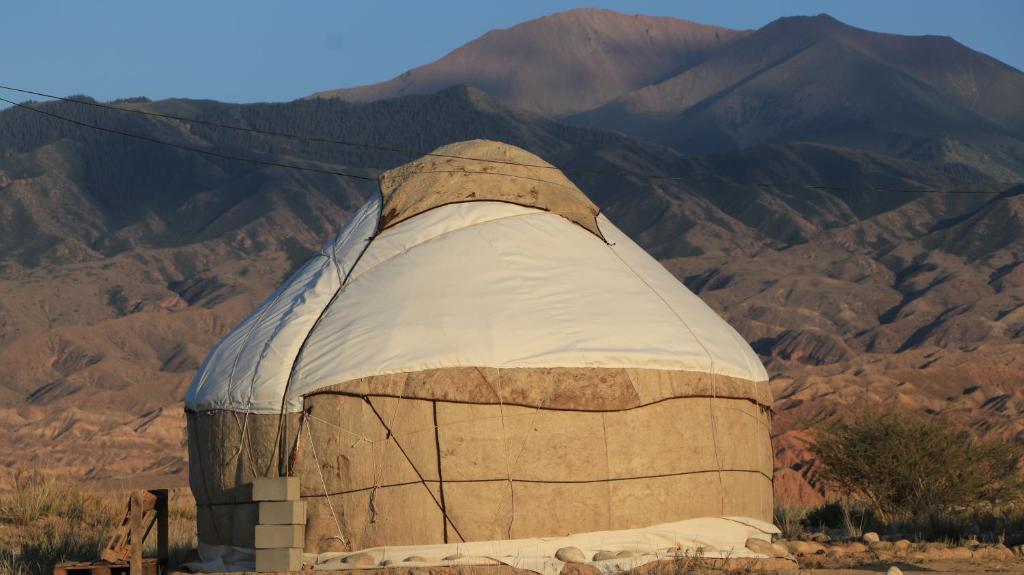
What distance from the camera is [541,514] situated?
9297 millimetres

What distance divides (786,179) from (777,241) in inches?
655

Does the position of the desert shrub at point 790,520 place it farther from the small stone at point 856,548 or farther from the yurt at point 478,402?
the yurt at point 478,402

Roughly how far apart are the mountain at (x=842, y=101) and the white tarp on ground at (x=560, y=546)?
10767 cm

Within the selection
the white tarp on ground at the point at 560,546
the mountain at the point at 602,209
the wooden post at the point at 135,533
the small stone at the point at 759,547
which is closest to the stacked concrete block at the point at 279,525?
the white tarp on ground at the point at 560,546

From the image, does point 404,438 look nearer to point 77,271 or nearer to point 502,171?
point 502,171

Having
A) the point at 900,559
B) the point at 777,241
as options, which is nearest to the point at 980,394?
the point at 900,559

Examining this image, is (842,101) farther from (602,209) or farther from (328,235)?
(328,235)

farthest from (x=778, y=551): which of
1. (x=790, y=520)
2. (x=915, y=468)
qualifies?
(x=915, y=468)

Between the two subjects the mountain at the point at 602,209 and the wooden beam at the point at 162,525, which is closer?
the wooden beam at the point at 162,525

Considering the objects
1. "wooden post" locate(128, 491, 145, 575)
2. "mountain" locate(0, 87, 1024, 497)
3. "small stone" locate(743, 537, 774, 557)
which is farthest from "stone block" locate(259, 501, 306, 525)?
"mountain" locate(0, 87, 1024, 497)

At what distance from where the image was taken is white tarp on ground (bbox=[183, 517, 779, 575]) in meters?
9.06

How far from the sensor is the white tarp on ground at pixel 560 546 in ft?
29.7

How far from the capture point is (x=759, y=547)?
9953 mm

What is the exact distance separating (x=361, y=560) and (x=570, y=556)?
1.37 meters
